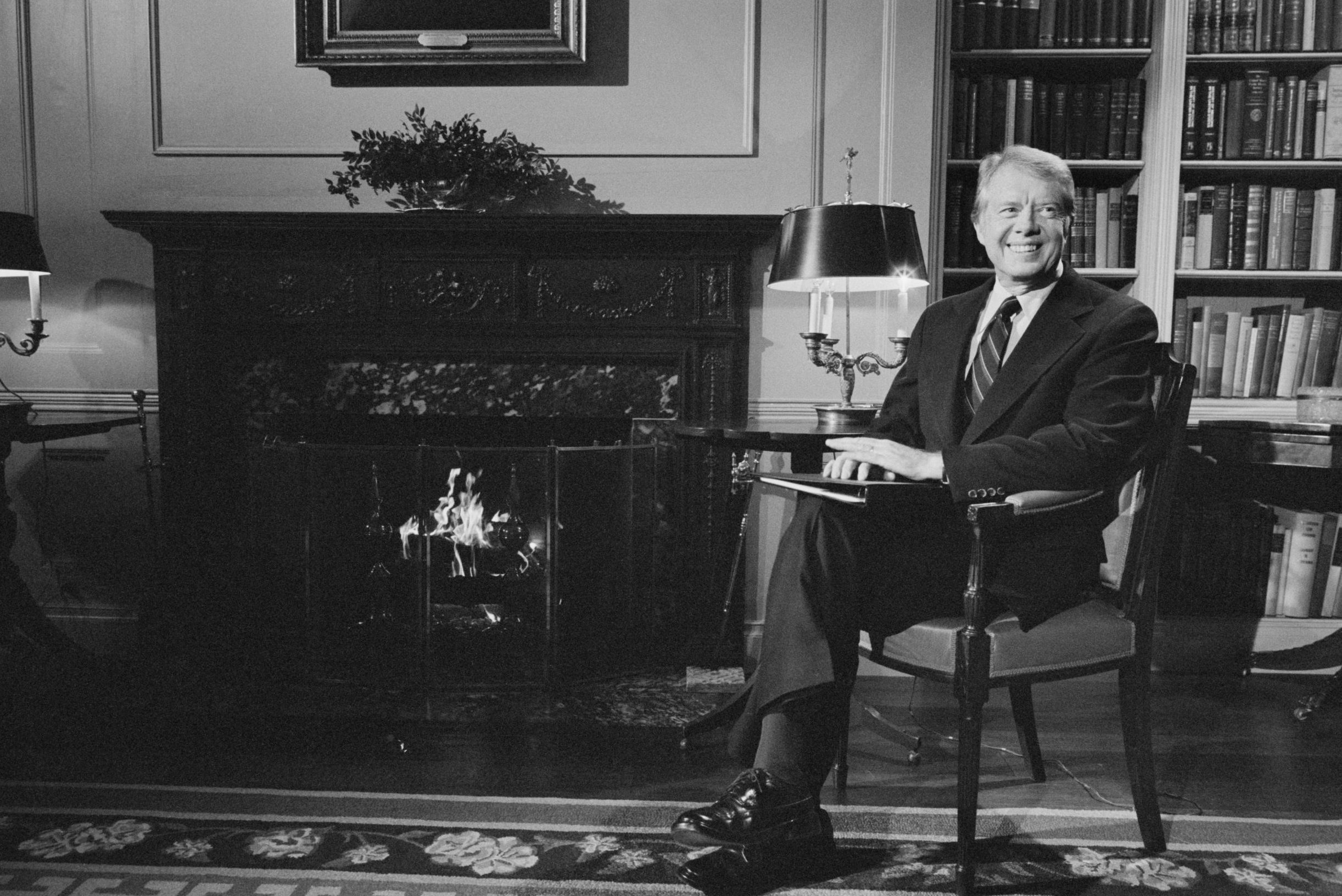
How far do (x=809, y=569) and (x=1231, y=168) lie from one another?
2.17 m

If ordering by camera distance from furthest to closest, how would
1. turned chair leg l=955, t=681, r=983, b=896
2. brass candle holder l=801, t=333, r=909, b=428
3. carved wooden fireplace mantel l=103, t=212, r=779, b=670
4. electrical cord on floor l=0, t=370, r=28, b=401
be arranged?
electrical cord on floor l=0, t=370, r=28, b=401
carved wooden fireplace mantel l=103, t=212, r=779, b=670
brass candle holder l=801, t=333, r=909, b=428
turned chair leg l=955, t=681, r=983, b=896

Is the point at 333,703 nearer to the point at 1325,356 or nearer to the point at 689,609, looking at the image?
the point at 689,609

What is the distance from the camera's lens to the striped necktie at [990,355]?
1.71m

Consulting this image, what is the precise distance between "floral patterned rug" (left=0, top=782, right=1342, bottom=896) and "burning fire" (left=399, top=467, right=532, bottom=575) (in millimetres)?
925

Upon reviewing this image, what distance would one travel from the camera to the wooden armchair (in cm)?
145

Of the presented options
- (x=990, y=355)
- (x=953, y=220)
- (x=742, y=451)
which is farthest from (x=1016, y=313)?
(x=953, y=220)

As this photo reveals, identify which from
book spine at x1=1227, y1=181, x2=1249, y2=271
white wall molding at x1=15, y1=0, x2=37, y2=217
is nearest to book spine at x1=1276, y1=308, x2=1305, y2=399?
book spine at x1=1227, y1=181, x2=1249, y2=271

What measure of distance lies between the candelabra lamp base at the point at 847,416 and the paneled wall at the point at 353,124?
18.0 inches

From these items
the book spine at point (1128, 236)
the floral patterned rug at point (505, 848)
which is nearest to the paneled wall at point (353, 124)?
the book spine at point (1128, 236)

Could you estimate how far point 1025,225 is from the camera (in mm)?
1679

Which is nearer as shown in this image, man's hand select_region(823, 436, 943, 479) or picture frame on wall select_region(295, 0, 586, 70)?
man's hand select_region(823, 436, 943, 479)

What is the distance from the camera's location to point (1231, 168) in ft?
9.18

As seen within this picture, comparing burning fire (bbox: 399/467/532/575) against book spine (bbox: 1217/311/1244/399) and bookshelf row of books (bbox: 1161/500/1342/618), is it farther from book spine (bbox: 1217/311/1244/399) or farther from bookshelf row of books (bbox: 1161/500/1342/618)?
book spine (bbox: 1217/311/1244/399)

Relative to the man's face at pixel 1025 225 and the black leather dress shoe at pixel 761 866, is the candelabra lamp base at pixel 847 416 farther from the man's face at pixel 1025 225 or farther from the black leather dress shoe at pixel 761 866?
the black leather dress shoe at pixel 761 866
